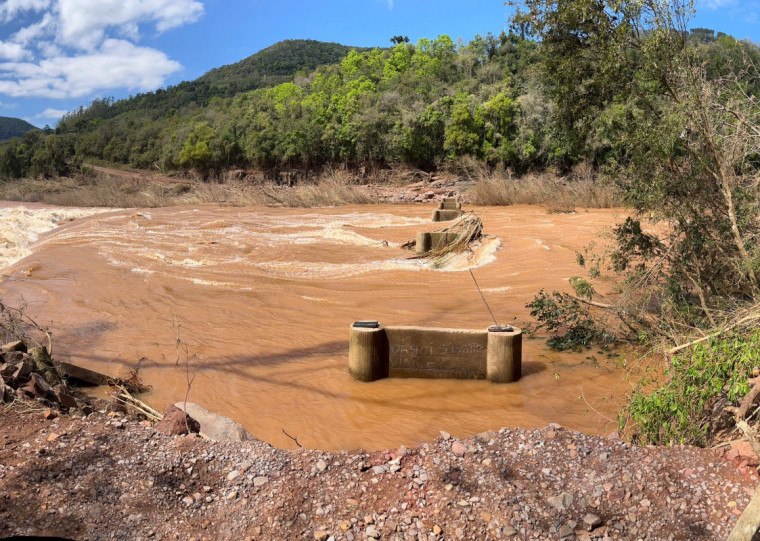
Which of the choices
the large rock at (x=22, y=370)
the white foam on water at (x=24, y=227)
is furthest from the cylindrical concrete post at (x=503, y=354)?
the white foam on water at (x=24, y=227)

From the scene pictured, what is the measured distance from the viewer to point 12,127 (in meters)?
→ 162

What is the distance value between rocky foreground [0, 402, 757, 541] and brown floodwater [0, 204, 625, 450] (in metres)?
1.67

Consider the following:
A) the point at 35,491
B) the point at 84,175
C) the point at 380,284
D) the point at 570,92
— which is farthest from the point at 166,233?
the point at 84,175

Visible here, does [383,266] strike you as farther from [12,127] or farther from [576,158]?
[12,127]

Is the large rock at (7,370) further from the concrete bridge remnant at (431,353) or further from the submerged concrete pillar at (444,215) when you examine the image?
the submerged concrete pillar at (444,215)

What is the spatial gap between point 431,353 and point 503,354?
865 millimetres

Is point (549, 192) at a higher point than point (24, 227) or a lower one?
higher

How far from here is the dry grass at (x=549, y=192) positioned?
24375 millimetres

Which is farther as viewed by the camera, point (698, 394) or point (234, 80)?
point (234, 80)

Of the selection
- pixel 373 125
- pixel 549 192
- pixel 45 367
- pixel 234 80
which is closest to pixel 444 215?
pixel 549 192

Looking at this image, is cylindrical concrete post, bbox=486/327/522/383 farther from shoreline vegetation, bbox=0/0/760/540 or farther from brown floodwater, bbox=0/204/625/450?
shoreline vegetation, bbox=0/0/760/540

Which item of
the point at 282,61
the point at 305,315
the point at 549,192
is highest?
the point at 282,61

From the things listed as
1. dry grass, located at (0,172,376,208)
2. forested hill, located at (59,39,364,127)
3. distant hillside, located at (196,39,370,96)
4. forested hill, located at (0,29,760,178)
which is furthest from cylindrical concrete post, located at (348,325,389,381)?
distant hillside, located at (196,39,370,96)

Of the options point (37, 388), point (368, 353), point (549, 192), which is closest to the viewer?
point (37, 388)
